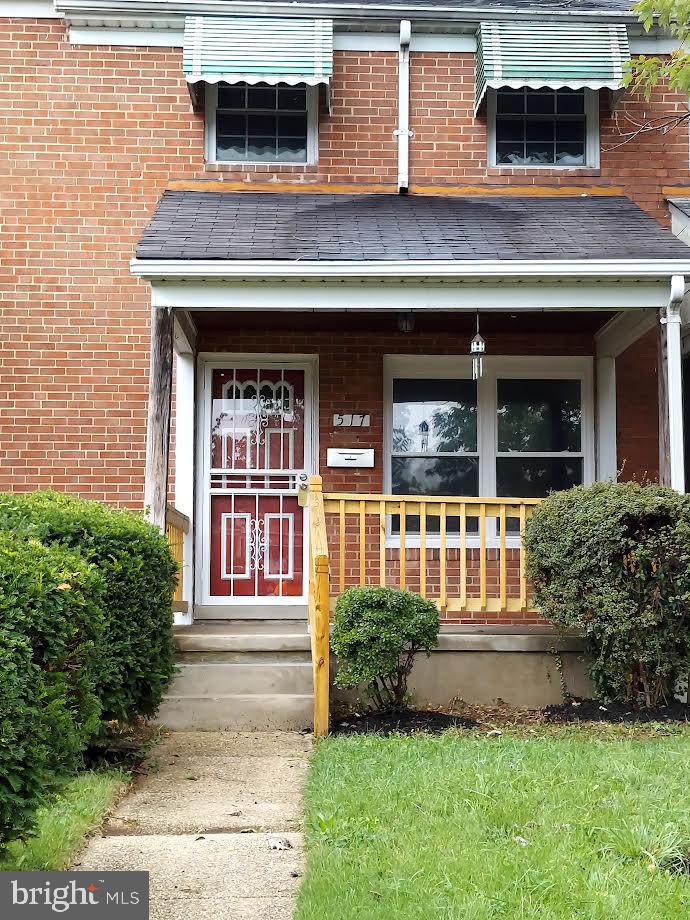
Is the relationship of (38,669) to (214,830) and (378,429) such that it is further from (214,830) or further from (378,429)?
(378,429)

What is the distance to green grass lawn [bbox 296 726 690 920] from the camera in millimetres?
3268

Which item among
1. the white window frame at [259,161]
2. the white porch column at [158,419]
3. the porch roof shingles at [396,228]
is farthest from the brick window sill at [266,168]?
the white porch column at [158,419]

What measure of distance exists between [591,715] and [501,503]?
1638 millimetres

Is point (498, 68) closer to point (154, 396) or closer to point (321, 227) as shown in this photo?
point (321, 227)

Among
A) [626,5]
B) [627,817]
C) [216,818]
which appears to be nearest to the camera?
[627,817]

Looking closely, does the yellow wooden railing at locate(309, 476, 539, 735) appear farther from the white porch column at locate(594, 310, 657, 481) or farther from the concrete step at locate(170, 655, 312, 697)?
the white porch column at locate(594, 310, 657, 481)

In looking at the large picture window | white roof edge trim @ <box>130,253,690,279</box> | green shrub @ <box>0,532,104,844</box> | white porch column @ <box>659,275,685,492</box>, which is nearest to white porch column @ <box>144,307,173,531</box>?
white roof edge trim @ <box>130,253,690,279</box>

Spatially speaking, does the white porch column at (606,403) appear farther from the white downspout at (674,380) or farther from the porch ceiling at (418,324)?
the white downspout at (674,380)

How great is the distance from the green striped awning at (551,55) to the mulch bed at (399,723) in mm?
5613

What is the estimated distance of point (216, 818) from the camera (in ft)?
14.9

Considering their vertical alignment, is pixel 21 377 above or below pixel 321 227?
below

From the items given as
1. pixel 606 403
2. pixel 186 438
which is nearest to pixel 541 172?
pixel 606 403

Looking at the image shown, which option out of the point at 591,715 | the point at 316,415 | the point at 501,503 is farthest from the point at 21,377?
the point at 591,715

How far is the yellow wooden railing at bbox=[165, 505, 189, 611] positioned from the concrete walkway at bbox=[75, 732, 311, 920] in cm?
178
